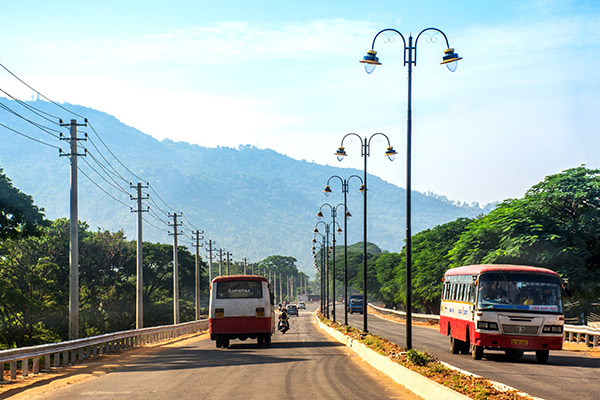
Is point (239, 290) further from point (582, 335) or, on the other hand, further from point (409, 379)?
point (582, 335)

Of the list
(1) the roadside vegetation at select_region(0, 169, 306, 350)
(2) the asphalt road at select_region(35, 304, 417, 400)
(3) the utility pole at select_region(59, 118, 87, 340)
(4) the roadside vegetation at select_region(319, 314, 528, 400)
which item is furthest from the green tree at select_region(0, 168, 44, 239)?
(4) the roadside vegetation at select_region(319, 314, 528, 400)

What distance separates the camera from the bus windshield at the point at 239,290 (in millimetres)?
33812

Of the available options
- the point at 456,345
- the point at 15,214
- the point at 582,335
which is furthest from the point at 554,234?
the point at 15,214

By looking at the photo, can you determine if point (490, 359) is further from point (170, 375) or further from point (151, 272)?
point (151, 272)

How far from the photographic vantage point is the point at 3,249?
5991 cm

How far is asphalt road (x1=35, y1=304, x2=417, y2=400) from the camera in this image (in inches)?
621

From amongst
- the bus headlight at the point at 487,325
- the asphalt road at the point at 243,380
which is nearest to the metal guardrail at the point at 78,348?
the asphalt road at the point at 243,380

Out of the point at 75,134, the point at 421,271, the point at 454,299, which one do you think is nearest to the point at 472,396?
the point at 454,299

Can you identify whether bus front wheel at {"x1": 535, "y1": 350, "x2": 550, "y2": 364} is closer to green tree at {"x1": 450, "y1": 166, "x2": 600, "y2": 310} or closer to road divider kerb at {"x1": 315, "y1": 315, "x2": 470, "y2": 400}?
road divider kerb at {"x1": 315, "y1": 315, "x2": 470, "y2": 400}

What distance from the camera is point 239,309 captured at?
33531mm

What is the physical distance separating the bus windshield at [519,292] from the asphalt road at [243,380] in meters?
4.38

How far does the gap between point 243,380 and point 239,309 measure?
49.7ft

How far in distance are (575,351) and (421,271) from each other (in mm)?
53719

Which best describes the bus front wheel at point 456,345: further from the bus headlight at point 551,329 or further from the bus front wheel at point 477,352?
the bus headlight at point 551,329
